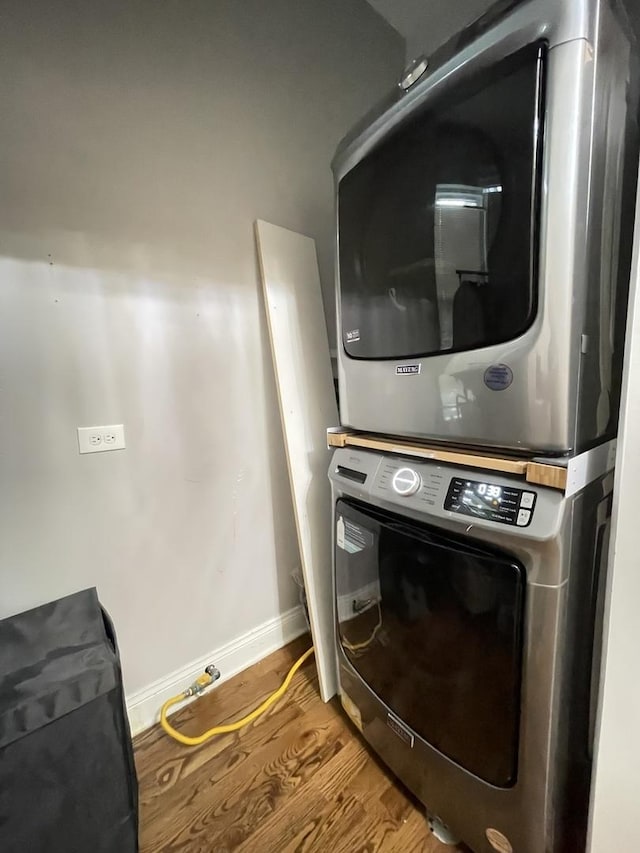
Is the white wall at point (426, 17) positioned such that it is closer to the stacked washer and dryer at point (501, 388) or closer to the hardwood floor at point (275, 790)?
the stacked washer and dryer at point (501, 388)

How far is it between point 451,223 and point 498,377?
362mm

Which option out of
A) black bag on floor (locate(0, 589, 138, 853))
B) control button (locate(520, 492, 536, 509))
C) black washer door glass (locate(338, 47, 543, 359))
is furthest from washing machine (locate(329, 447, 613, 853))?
black bag on floor (locate(0, 589, 138, 853))

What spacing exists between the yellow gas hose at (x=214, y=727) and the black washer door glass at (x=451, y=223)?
1292 millimetres

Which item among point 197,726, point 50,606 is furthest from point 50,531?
point 197,726

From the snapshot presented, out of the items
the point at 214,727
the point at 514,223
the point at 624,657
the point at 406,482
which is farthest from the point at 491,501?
the point at 214,727

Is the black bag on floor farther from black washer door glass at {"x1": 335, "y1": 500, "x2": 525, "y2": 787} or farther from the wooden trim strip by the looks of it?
the wooden trim strip

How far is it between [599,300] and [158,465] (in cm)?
132

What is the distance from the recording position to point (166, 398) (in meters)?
1.37

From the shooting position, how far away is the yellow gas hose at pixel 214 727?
1310mm

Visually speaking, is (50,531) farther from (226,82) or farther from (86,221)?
(226,82)

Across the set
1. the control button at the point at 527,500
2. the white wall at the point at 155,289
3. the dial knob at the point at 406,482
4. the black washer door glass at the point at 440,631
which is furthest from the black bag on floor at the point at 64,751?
the control button at the point at 527,500

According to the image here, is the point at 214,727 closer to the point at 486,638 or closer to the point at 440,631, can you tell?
the point at 440,631

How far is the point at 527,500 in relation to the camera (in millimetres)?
748

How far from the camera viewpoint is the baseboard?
1.38 meters
